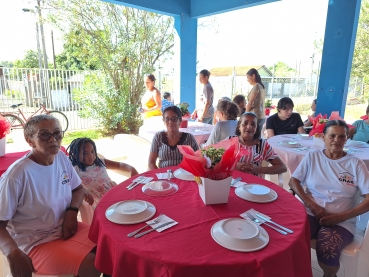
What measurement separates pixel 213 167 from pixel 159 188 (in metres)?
0.47

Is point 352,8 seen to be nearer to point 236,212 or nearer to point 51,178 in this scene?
point 236,212

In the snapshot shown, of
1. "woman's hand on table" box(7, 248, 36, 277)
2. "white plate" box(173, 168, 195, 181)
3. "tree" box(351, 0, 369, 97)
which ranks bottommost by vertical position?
"woman's hand on table" box(7, 248, 36, 277)

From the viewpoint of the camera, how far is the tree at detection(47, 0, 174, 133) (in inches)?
274

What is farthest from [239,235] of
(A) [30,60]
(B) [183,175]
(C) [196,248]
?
(A) [30,60]

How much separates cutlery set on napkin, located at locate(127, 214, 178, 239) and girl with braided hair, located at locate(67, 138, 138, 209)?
1.01 m

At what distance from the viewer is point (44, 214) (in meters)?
1.48

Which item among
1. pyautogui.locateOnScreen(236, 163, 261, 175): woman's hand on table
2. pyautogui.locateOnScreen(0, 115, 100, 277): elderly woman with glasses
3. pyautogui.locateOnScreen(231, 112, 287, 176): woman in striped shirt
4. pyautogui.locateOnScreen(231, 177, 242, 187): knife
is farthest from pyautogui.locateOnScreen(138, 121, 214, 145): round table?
pyautogui.locateOnScreen(0, 115, 100, 277): elderly woman with glasses

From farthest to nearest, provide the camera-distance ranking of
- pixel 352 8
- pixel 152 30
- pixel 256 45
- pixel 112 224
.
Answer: pixel 256 45
pixel 152 30
pixel 352 8
pixel 112 224

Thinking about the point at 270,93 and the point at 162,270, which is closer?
the point at 162,270

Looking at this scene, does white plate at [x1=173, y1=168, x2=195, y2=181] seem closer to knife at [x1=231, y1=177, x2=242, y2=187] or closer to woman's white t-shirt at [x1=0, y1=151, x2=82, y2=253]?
knife at [x1=231, y1=177, x2=242, y2=187]

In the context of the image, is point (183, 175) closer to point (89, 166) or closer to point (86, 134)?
point (89, 166)

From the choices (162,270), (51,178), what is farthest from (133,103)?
(162,270)

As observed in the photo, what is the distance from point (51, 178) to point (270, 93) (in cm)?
1194

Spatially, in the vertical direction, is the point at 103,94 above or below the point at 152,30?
below
